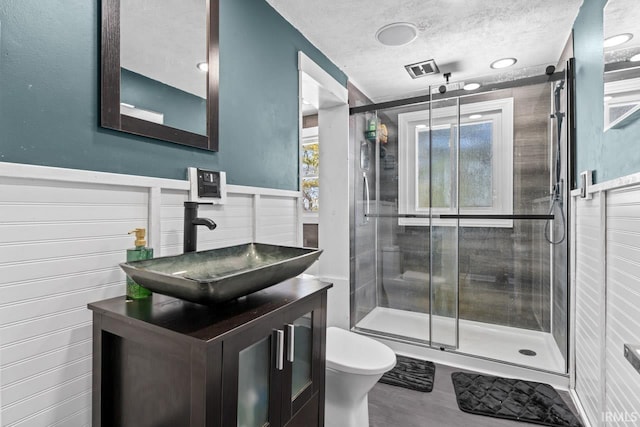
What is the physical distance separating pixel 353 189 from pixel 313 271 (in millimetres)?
874

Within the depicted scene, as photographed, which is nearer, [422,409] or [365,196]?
[422,409]

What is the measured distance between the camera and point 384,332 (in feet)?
9.64

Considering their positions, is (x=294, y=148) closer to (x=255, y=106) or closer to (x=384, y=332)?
(x=255, y=106)

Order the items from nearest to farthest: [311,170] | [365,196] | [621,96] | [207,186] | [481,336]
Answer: [621,96] → [207,186] → [481,336] → [365,196] → [311,170]

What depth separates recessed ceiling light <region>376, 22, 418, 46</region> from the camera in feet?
6.95

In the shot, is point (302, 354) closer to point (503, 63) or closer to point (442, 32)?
point (442, 32)

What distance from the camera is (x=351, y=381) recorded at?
158cm

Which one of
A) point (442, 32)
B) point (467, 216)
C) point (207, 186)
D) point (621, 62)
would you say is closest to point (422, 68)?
point (442, 32)

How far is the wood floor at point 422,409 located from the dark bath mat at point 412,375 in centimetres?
5

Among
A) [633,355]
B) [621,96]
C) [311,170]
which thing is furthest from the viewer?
[311,170]

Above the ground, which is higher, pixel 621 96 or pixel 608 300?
pixel 621 96

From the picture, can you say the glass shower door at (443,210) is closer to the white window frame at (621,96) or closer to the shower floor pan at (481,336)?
the shower floor pan at (481,336)

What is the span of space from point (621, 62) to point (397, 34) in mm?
1315

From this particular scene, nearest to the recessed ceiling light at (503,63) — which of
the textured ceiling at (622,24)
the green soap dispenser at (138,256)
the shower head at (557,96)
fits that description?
the shower head at (557,96)
